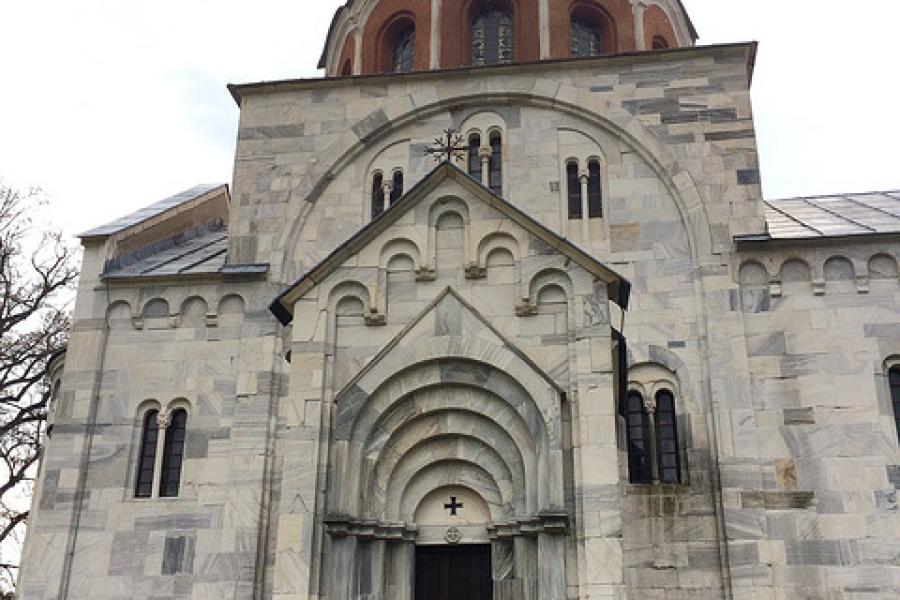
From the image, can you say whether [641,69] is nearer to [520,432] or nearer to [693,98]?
[693,98]

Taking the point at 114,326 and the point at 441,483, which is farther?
the point at 114,326

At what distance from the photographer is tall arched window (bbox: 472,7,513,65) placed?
63.5 feet

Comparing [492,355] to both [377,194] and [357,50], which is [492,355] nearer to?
[377,194]

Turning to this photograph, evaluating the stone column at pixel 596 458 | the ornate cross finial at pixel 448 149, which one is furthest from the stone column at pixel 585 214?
the stone column at pixel 596 458

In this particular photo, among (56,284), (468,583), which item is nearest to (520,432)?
(468,583)

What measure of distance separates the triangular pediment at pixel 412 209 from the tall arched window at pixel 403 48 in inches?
361

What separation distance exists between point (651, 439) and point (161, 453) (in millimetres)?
7511

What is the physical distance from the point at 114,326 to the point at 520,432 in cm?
813

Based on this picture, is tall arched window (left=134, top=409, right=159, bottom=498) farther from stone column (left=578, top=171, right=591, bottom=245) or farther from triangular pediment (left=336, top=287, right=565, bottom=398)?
stone column (left=578, top=171, right=591, bottom=245)

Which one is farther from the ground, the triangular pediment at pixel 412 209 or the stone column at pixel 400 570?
the triangular pediment at pixel 412 209

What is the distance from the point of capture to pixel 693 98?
16000 millimetres

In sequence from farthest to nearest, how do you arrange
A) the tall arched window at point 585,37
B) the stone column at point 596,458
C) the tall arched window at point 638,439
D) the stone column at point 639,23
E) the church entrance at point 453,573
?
the tall arched window at point 585,37 → the stone column at point 639,23 → the tall arched window at point 638,439 → the church entrance at point 453,573 → the stone column at point 596,458

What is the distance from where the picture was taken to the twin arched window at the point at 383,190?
53.3 ft

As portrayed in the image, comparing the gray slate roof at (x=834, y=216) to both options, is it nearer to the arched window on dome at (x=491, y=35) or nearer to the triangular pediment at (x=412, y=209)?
the triangular pediment at (x=412, y=209)
